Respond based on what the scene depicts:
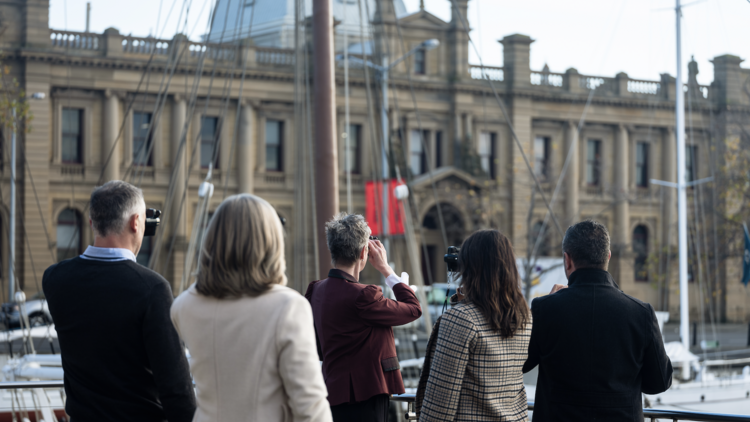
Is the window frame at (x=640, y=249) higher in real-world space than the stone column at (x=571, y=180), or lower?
lower

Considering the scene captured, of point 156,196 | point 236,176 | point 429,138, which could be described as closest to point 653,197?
point 429,138

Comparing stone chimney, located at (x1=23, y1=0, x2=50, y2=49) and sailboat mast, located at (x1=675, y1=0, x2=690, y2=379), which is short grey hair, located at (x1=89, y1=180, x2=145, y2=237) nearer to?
sailboat mast, located at (x1=675, y1=0, x2=690, y2=379)

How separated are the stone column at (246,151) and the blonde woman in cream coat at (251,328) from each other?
32.8 m

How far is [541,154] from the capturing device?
134ft

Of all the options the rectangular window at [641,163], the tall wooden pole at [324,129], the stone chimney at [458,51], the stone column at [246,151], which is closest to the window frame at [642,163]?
the rectangular window at [641,163]

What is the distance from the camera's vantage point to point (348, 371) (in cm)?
384

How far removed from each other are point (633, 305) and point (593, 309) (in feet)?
0.61

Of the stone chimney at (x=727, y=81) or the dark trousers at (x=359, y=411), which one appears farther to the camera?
the stone chimney at (x=727, y=81)

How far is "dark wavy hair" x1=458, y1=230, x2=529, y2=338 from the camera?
127 inches

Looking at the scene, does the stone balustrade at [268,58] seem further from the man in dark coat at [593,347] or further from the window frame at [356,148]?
the man in dark coat at [593,347]

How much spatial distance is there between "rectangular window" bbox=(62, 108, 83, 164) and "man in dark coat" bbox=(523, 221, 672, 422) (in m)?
32.2

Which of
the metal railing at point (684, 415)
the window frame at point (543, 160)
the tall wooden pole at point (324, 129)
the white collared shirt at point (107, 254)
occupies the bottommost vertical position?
the metal railing at point (684, 415)

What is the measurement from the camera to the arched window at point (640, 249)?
131ft

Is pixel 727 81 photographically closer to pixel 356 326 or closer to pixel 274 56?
pixel 274 56
